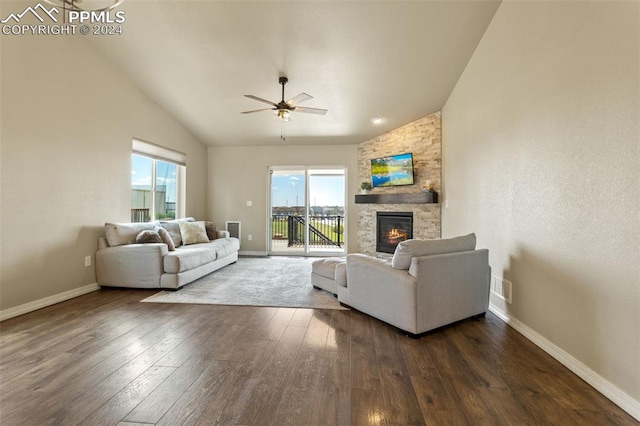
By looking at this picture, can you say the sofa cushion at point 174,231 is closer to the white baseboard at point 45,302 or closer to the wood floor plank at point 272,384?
the white baseboard at point 45,302

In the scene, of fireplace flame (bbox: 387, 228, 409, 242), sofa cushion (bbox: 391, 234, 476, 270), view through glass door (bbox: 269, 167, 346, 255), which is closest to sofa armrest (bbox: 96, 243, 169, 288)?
sofa cushion (bbox: 391, 234, 476, 270)

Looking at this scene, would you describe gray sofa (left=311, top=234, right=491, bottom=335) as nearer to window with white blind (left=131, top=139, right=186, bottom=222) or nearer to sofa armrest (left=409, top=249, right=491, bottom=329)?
sofa armrest (left=409, top=249, right=491, bottom=329)

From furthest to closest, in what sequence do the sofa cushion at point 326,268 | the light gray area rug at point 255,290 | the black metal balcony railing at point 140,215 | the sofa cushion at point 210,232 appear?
1. the sofa cushion at point 210,232
2. the black metal balcony railing at point 140,215
3. the sofa cushion at point 326,268
4. the light gray area rug at point 255,290

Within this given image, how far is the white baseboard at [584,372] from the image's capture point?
5.03 ft

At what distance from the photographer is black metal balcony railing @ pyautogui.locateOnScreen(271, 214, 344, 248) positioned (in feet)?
22.5

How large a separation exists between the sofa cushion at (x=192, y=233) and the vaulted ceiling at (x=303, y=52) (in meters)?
2.17

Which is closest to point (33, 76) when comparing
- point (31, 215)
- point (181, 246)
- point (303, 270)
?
point (31, 215)

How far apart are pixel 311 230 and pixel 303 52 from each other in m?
4.12

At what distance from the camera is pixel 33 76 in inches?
120

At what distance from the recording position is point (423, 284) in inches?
94.3

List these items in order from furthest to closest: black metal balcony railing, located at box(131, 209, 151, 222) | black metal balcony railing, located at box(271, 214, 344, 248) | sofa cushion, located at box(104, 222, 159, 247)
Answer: black metal balcony railing, located at box(271, 214, 344, 248)
black metal balcony railing, located at box(131, 209, 151, 222)
sofa cushion, located at box(104, 222, 159, 247)

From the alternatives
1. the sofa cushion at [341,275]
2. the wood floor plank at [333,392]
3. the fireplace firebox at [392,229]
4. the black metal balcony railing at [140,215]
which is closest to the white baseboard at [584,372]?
the wood floor plank at [333,392]

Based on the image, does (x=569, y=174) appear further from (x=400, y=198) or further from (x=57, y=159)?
(x=57, y=159)

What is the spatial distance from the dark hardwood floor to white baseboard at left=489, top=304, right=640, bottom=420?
0.15 feet
